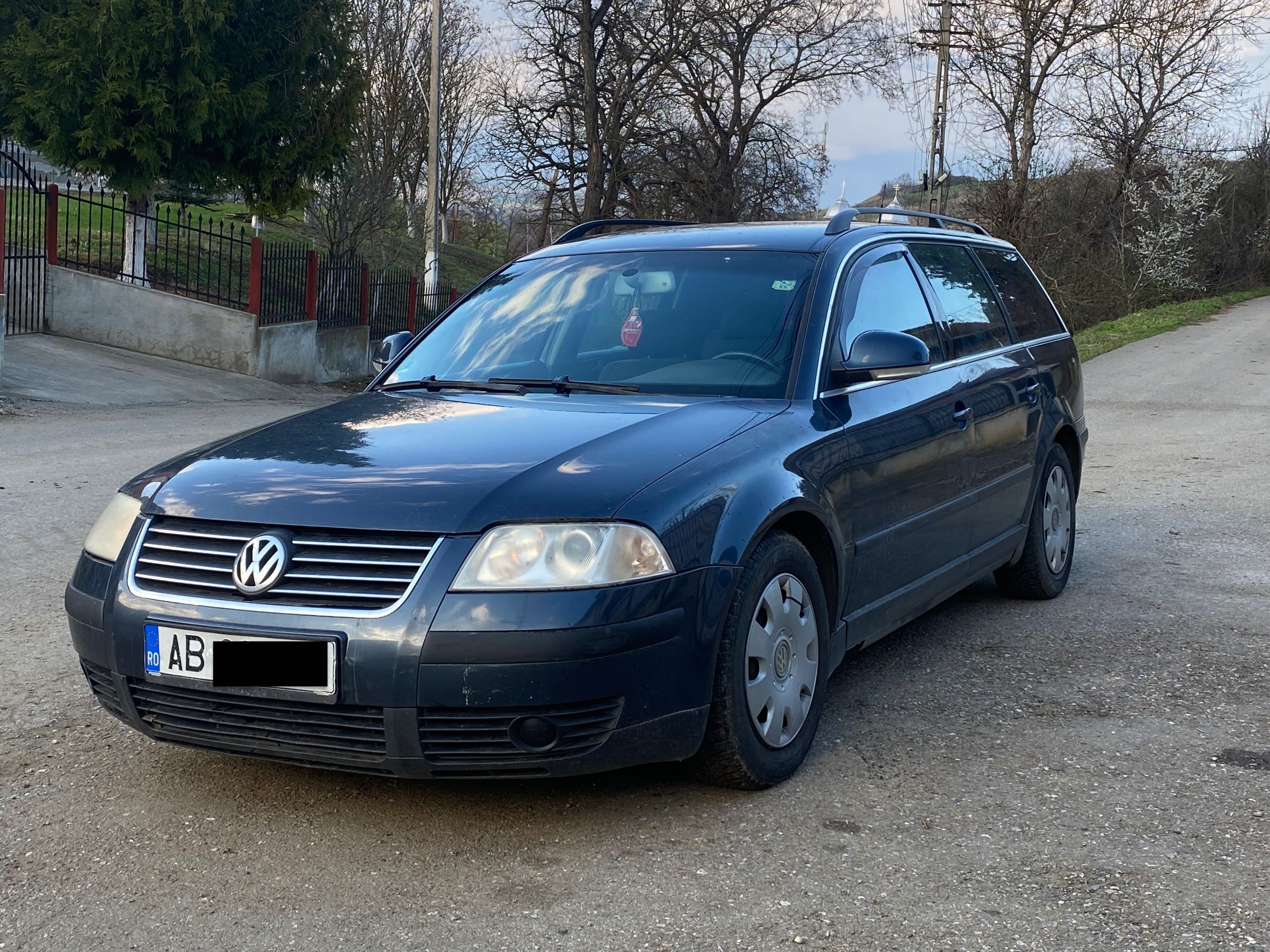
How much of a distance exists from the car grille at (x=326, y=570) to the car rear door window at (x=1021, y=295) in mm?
3603

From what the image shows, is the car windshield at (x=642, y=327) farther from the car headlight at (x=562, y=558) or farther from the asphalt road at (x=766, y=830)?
the asphalt road at (x=766, y=830)

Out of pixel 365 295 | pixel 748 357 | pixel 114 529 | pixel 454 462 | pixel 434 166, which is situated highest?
pixel 434 166

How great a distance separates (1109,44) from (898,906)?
31571 millimetres

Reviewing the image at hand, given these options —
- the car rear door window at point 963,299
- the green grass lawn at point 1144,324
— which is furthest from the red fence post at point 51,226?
the car rear door window at point 963,299

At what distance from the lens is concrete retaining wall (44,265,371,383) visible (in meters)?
19.1

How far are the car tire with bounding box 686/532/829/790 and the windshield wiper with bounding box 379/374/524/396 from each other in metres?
1.10

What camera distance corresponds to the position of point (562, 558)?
318 cm

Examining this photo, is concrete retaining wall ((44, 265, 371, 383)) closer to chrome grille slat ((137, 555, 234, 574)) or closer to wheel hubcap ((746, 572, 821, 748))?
chrome grille slat ((137, 555, 234, 574))

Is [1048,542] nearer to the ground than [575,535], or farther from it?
nearer to the ground

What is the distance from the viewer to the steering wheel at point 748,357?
13.9ft

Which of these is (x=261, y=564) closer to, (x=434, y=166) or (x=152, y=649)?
(x=152, y=649)

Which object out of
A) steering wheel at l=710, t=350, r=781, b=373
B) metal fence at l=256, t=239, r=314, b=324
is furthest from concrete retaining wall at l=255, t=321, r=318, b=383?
steering wheel at l=710, t=350, r=781, b=373

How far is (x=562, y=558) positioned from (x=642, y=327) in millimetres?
1529

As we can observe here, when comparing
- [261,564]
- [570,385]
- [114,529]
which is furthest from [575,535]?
[114,529]
